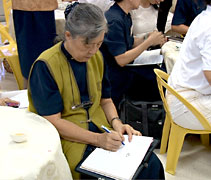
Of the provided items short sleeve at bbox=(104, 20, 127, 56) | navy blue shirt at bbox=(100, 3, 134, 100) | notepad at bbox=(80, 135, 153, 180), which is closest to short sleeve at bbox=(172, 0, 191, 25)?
navy blue shirt at bbox=(100, 3, 134, 100)

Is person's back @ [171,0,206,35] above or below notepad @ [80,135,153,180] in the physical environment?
above

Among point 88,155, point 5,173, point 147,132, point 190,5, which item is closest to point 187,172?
point 147,132

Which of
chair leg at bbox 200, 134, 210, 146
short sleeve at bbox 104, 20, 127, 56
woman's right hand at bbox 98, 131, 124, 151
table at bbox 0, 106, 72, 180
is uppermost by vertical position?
short sleeve at bbox 104, 20, 127, 56

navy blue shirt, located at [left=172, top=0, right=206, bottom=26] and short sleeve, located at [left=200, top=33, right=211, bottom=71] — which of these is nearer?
short sleeve, located at [left=200, top=33, right=211, bottom=71]

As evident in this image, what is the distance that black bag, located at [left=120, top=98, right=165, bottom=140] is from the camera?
2238 millimetres

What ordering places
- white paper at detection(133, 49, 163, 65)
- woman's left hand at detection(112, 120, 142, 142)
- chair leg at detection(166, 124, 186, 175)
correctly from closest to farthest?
woman's left hand at detection(112, 120, 142, 142) < chair leg at detection(166, 124, 186, 175) < white paper at detection(133, 49, 163, 65)

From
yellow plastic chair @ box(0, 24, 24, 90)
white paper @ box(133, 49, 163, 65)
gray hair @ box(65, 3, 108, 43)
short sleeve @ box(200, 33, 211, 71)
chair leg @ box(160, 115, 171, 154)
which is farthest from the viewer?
yellow plastic chair @ box(0, 24, 24, 90)

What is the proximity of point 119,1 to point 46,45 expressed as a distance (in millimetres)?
903

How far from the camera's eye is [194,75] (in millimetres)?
1725

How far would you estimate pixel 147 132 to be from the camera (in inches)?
88.4

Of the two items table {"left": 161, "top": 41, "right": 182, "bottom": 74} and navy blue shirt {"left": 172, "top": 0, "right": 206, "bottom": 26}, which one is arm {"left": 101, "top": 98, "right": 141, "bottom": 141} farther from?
navy blue shirt {"left": 172, "top": 0, "right": 206, "bottom": 26}

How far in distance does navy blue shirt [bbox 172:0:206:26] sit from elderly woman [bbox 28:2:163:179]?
1.69 meters

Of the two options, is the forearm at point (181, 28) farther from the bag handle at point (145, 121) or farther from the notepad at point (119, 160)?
the notepad at point (119, 160)

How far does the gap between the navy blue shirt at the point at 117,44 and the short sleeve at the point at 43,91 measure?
36.3 inches
